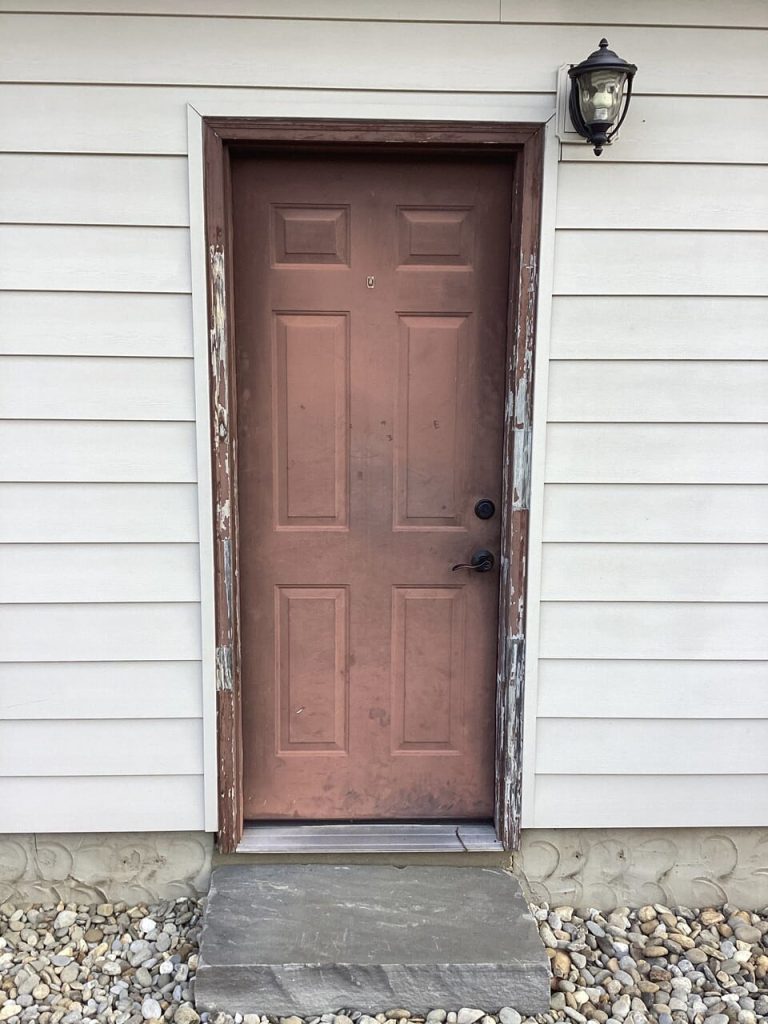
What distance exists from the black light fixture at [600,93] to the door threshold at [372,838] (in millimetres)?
2038

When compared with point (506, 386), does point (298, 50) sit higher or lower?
higher

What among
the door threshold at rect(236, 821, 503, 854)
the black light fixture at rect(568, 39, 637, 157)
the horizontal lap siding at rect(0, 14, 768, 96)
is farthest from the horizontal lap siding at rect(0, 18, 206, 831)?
the black light fixture at rect(568, 39, 637, 157)

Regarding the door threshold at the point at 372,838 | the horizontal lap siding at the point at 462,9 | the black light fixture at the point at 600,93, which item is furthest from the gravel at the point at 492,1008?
the horizontal lap siding at the point at 462,9

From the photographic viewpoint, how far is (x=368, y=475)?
232cm

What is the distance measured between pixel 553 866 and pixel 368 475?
4.48 feet

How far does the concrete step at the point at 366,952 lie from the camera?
6.50 feet

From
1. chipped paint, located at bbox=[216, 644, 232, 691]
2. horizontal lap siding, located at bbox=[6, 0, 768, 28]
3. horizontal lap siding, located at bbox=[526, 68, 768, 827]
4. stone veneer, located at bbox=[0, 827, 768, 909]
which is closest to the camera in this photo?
horizontal lap siding, located at bbox=[6, 0, 768, 28]

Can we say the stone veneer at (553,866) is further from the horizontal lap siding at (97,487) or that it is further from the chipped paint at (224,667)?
the chipped paint at (224,667)

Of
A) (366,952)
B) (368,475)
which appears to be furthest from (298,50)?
(366,952)

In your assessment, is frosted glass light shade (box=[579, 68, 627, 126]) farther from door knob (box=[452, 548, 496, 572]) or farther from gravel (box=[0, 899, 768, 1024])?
gravel (box=[0, 899, 768, 1024])

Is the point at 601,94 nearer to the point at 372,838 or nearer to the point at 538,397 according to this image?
the point at 538,397

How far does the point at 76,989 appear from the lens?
2.11m

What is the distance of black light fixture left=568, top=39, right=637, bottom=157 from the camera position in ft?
6.31

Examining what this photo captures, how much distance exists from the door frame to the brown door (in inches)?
2.7
